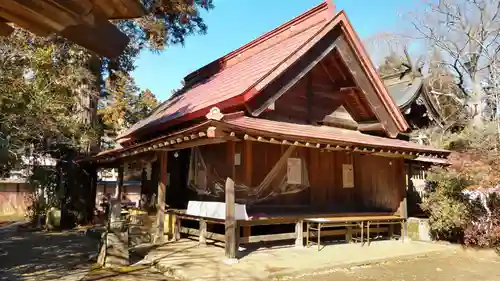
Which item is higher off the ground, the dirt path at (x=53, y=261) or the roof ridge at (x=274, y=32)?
the roof ridge at (x=274, y=32)

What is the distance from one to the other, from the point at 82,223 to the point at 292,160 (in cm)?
874

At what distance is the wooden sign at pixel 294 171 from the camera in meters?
9.43

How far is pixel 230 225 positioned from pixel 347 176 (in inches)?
203

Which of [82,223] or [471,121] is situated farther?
[471,121]

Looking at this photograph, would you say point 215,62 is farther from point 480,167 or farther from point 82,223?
point 480,167

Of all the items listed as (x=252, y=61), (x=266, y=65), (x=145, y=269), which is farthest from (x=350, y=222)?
(x=252, y=61)

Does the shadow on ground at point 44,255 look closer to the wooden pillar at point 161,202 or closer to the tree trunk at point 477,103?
the wooden pillar at point 161,202

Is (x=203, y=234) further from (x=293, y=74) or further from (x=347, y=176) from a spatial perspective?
(x=347, y=176)

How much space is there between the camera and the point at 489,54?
17922 millimetres

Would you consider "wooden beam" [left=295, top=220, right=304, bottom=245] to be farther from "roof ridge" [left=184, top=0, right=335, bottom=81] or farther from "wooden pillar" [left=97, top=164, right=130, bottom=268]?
"roof ridge" [left=184, top=0, right=335, bottom=81]

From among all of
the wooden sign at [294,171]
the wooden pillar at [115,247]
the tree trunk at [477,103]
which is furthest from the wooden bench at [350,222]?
the tree trunk at [477,103]

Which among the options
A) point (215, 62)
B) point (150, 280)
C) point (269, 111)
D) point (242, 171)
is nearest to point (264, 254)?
point (242, 171)

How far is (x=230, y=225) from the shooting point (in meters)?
7.10

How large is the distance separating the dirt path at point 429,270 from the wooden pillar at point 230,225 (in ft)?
4.59
